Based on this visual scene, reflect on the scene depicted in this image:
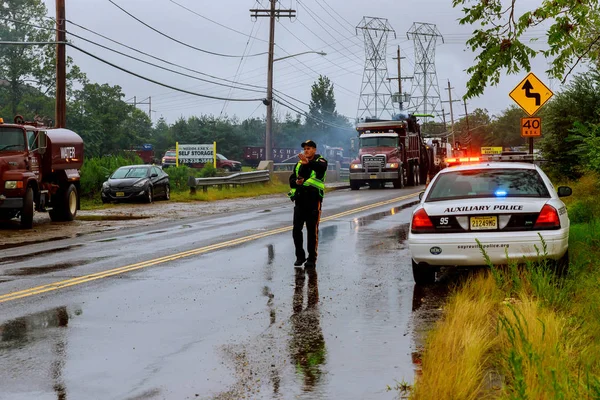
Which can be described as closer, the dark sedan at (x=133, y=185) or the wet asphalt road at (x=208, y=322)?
the wet asphalt road at (x=208, y=322)

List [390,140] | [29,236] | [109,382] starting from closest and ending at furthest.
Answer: [109,382]
[29,236]
[390,140]

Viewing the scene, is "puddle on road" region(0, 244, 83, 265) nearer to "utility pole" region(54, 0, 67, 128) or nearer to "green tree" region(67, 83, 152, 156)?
"utility pole" region(54, 0, 67, 128)

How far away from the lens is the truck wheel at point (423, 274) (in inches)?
426

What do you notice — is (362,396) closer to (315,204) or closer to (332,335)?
(332,335)

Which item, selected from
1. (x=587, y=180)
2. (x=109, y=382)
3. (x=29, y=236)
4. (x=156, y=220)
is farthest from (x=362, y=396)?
(x=587, y=180)

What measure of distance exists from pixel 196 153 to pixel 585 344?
1620 inches

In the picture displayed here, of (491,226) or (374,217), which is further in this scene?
(374,217)

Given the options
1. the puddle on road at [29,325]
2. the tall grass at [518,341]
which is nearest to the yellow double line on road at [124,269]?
the puddle on road at [29,325]

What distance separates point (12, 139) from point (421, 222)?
1294 cm

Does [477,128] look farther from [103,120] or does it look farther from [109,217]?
[109,217]

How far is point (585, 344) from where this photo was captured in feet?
22.7

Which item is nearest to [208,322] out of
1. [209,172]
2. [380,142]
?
[209,172]

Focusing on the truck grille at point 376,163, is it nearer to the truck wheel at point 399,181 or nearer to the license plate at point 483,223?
the truck wheel at point 399,181

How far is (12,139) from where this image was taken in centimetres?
2066
